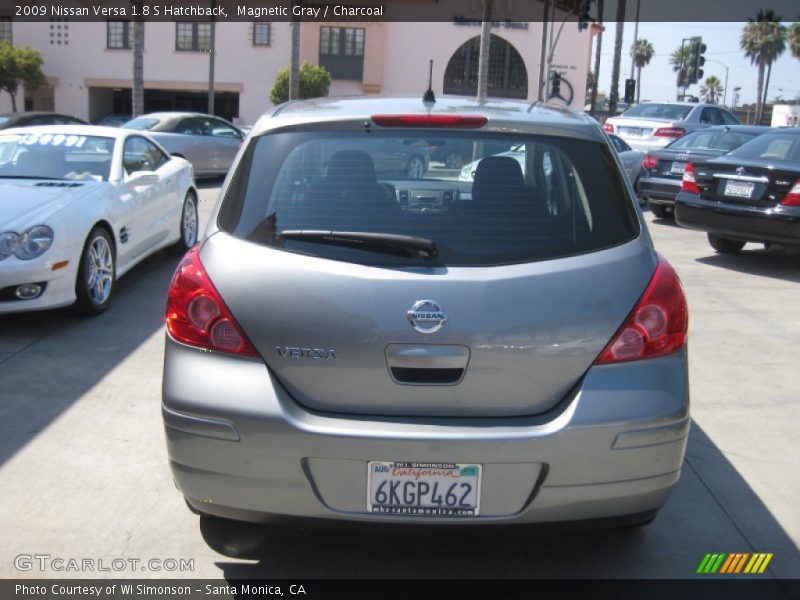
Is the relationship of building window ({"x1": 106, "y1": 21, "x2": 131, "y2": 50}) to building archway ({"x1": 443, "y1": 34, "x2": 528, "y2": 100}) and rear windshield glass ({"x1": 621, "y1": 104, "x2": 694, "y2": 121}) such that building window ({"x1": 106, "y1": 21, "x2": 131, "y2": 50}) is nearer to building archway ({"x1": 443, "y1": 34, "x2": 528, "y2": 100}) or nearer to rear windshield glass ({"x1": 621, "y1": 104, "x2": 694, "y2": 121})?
building archway ({"x1": 443, "y1": 34, "x2": 528, "y2": 100})

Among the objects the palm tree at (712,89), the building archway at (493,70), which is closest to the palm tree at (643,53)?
the palm tree at (712,89)

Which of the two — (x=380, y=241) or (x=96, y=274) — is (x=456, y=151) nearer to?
(x=380, y=241)

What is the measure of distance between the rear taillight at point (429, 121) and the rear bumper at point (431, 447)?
995 mm

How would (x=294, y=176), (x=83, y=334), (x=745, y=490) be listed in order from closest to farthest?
(x=294, y=176)
(x=745, y=490)
(x=83, y=334)

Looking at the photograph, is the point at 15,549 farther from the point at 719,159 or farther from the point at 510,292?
the point at 719,159

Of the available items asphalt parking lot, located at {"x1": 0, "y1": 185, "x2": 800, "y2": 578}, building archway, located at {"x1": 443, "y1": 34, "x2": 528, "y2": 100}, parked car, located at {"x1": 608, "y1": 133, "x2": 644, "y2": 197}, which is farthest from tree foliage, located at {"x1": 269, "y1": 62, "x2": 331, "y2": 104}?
asphalt parking lot, located at {"x1": 0, "y1": 185, "x2": 800, "y2": 578}

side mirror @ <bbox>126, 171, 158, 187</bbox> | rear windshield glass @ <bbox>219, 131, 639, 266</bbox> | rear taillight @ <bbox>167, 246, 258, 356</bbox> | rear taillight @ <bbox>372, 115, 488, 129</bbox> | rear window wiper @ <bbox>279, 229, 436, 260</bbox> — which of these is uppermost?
rear taillight @ <bbox>372, 115, 488, 129</bbox>

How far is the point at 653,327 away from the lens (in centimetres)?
300

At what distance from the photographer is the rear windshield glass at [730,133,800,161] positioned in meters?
10.1

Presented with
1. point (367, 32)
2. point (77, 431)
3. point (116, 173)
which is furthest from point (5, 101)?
point (77, 431)

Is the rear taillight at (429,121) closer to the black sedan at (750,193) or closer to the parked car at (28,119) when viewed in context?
the black sedan at (750,193)

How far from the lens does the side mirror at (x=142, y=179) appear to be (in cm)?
775

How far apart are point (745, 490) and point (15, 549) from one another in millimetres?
3194

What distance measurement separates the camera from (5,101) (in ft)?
173
